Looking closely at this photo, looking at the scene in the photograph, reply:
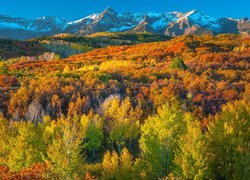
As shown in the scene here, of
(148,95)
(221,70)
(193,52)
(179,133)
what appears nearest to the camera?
(179,133)

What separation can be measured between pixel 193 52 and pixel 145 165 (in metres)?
81.0

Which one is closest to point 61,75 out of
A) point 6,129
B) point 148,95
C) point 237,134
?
point 148,95

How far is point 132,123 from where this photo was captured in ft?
176

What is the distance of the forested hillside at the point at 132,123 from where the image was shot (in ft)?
116

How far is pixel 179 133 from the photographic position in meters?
42.4

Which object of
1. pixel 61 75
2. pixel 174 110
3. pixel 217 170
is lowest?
pixel 217 170

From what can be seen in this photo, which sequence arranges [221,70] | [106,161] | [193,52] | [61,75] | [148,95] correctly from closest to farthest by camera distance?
[106,161]
[148,95]
[61,75]
[221,70]
[193,52]

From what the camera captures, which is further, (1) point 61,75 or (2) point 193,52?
(2) point 193,52

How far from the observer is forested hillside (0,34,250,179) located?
35219 millimetres

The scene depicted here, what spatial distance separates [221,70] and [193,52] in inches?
1080

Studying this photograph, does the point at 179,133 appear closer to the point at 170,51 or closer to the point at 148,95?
the point at 148,95

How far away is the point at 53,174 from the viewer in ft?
101

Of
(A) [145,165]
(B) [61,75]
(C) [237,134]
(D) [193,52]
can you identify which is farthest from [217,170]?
(D) [193,52]

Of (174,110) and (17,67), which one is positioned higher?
(17,67)
